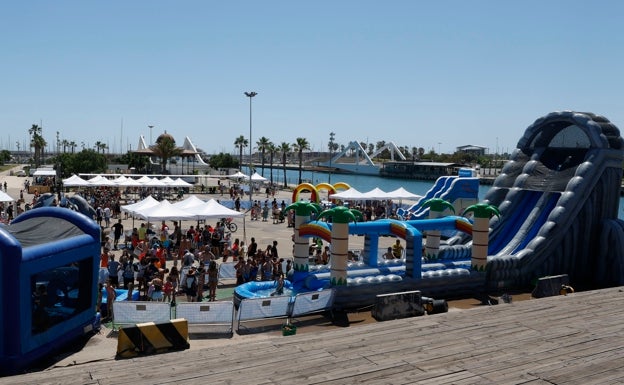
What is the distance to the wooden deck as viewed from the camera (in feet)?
22.2

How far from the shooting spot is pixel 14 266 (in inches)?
368

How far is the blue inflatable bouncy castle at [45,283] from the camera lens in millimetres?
9352

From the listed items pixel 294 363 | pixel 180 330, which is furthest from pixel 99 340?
pixel 294 363

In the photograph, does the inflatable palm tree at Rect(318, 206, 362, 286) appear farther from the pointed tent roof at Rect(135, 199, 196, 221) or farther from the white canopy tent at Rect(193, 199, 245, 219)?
the pointed tent roof at Rect(135, 199, 196, 221)

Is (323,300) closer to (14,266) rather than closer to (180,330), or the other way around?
(180,330)

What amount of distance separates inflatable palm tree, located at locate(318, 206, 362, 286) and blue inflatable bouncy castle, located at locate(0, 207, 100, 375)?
5.77 m

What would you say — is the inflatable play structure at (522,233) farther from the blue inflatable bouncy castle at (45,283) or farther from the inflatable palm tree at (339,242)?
the blue inflatable bouncy castle at (45,283)

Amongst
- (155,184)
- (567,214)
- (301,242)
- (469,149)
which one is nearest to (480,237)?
(567,214)

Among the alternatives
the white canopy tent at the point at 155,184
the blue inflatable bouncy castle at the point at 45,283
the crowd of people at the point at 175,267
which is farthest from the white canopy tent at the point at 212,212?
the white canopy tent at the point at 155,184

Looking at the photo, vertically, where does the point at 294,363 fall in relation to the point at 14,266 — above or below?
below

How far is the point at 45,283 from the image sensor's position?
1036 centimetres

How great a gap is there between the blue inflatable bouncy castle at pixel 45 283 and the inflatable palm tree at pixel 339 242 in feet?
18.9

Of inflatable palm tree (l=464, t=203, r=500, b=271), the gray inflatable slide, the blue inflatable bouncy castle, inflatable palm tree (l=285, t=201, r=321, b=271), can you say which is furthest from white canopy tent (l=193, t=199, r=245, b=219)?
the gray inflatable slide

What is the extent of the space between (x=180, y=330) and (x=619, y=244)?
564 inches
